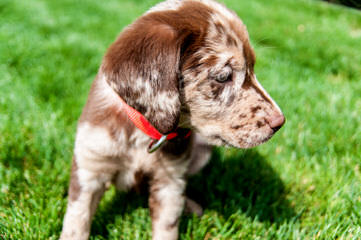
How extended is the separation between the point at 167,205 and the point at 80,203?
571 mm

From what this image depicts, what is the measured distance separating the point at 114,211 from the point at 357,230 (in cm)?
169

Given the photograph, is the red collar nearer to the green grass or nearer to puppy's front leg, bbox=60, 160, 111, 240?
puppy's front leg, bbox=60, 160, 111, 240

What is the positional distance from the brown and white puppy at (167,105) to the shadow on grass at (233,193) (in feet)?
1.05

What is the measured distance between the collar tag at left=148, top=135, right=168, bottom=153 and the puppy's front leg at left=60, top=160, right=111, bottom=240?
0.37m

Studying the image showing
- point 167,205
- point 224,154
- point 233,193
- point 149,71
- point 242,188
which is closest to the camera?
point 149,71

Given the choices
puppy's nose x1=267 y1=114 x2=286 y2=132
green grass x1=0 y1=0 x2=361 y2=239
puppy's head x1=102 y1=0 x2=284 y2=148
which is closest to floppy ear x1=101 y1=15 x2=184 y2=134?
puppy's head x1=102 y1=0 x2=284 y2=148

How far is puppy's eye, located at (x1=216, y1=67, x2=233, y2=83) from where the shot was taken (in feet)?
6.87

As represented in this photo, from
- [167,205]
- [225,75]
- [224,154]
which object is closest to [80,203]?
[167,205]

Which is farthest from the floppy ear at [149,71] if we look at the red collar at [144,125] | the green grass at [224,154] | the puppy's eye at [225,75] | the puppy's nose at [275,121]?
the green grass at [224,154]

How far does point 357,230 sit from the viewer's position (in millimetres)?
2283

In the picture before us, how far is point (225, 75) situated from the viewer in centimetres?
210

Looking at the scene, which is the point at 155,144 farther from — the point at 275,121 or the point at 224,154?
the point at 224,154

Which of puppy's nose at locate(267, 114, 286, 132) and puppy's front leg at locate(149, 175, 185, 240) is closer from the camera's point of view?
puppy's nose at locate(267, 114, 286, 132)

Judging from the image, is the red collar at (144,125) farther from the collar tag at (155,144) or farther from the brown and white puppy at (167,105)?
the brown and white puppy at (167,105)
